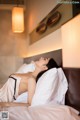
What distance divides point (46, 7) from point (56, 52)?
0.97 m

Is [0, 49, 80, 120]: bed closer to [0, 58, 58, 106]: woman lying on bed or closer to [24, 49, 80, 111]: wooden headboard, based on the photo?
[24, 49, 80, 111]: wooden headboard

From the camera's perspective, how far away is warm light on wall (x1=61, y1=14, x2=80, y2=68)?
1.53m

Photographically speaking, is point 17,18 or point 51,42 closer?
point 51,42

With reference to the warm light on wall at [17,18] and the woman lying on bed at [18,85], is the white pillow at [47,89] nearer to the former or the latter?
the woman lying on bed at [18,85]

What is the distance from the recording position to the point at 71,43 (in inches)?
64.9

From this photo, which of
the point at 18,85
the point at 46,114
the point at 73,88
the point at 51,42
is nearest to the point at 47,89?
the point at 73,88

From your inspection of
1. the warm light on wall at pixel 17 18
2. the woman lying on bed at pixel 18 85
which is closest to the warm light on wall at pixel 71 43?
the woman lying on bed at pixel 18 85

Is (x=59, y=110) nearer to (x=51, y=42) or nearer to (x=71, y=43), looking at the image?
(x=71, y=43)

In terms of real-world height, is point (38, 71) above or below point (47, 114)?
above

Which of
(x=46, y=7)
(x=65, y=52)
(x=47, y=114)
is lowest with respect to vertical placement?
(x=47, y=114)

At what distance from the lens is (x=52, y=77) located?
5.26 ft

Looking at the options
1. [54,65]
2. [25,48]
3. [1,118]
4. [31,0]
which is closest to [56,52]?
[54,65]

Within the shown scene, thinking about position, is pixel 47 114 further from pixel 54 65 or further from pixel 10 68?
pixel 10 68

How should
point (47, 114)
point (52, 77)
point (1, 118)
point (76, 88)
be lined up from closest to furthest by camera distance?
1. point (1, 118)
2. point (47, 114)
3. point (76, 88)
4. point (52, 77)
